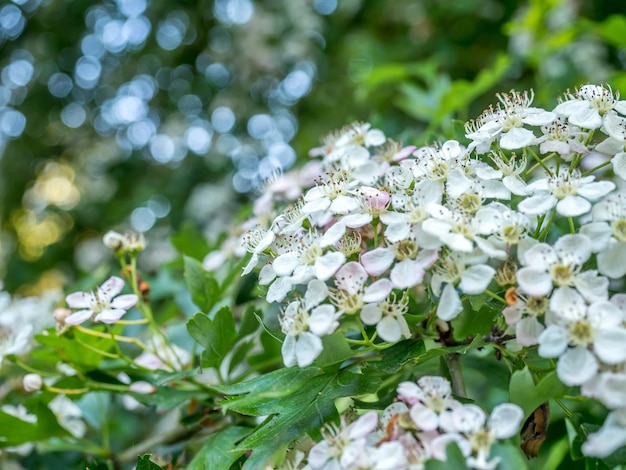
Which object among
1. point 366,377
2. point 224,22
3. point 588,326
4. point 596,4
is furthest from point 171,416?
point 596,4

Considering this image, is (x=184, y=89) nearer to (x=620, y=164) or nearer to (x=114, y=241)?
(x=114, y=241)

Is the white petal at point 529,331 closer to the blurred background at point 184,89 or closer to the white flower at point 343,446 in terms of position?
the white flower at point 343,446

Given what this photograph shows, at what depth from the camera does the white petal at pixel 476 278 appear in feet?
2.19

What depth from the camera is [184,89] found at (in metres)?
2.80

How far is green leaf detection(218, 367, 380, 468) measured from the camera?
0.74 metres

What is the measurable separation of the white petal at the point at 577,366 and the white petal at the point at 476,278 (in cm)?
10

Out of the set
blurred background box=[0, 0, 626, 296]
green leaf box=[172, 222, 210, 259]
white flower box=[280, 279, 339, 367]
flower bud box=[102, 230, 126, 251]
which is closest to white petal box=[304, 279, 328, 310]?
white flower box=[280, 279, 339, 367]

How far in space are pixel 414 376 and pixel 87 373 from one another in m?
0.51

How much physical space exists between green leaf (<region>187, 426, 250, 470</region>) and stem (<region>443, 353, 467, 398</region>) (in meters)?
0.26

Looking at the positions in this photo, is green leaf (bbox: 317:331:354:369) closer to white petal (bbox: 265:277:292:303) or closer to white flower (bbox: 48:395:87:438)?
white petal (bbox: 265:277:292:303)

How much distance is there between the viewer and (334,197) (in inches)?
32.7

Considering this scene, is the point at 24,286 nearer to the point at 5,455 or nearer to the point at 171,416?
the point at 171,416

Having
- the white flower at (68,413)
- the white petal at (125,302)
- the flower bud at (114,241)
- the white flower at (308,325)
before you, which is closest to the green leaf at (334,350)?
the white flower at (308,325)

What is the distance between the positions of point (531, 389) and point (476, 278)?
123 mm
